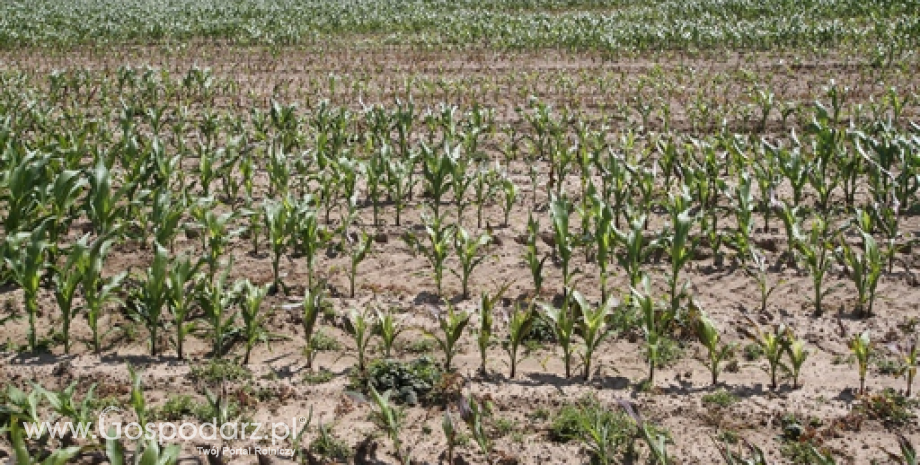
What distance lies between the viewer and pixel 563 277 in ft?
18.6

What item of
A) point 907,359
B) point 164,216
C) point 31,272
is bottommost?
point 907,359

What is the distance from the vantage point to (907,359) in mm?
4191

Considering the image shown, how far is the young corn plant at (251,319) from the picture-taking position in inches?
181

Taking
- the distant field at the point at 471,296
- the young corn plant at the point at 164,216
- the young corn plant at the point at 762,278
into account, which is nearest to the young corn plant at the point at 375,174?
the distant field at the point at 471,296

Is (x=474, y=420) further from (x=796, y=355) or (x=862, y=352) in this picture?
(x=862, y=352)

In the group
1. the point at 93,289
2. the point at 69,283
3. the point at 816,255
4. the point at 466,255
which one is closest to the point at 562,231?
the point at 466,255

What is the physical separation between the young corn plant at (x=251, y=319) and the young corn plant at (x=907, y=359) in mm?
3185

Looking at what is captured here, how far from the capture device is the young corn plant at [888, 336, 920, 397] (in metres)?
4.21

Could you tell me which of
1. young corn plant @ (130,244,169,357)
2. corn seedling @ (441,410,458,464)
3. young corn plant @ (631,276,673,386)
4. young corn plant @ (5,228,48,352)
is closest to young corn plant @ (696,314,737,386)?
young corn plant @ (631,276,673,386)

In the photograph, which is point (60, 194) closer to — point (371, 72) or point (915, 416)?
point (915, 416)

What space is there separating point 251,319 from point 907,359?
327 centimetres

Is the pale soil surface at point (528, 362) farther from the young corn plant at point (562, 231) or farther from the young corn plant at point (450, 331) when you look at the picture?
the young corn plant at point (562, 231)

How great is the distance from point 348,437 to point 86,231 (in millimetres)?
3632

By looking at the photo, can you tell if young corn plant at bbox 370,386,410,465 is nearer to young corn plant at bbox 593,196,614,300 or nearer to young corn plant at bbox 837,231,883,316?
young corn plant at bbox 593,196,614,300
